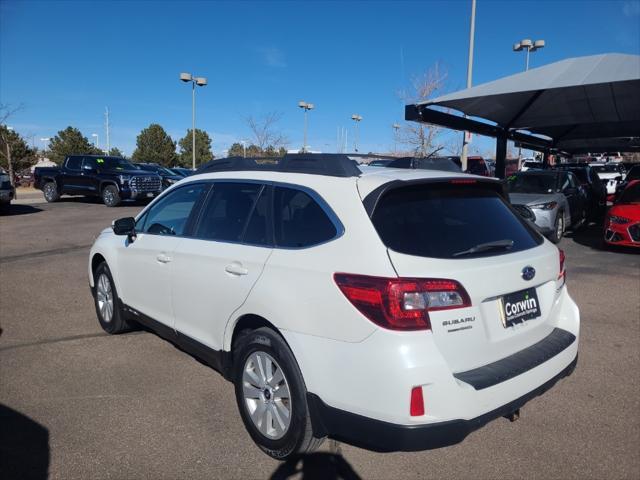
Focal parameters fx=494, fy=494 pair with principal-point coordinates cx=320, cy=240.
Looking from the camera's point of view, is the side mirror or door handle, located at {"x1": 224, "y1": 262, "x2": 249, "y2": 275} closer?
door handle, located at {"x1": 224, "y1": 262, "x2": 249, "y2": 275}

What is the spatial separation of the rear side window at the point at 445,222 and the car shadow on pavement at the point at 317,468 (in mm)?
1364

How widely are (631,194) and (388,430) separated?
10143 mm

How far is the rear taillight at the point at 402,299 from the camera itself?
2.37 m

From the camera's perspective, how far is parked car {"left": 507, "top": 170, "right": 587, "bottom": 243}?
10.7 m

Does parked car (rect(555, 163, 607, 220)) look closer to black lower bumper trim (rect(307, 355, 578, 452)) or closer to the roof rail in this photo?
the roof rail

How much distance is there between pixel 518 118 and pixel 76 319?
14.5 metres

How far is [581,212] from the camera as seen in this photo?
13227 mm

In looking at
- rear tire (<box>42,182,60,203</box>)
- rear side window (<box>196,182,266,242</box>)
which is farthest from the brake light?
rear tire (<box>42,182,60,203</box>)

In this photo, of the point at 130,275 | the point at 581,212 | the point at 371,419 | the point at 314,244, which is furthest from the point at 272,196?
the point at 581,212

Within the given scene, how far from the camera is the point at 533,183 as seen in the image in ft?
39.9

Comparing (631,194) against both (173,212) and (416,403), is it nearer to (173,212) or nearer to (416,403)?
(173,212)

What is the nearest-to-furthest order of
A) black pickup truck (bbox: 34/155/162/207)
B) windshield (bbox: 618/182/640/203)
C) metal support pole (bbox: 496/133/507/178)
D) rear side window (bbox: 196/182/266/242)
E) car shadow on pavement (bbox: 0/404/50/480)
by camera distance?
1. car shadow on pavement (bbox: 0/404/50/480)
2. rear side window (bbox: 196/182/266/242)
3. windshield (bbox: 618/182/640/203)
4. metal support pole (bbox: 496/133/507/178)
5. black pickup truck (bbox: 34/155/162/207)

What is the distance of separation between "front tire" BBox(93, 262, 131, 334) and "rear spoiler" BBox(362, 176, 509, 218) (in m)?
3.13

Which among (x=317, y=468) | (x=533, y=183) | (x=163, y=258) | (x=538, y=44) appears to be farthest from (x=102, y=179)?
(x=538, y=44)
